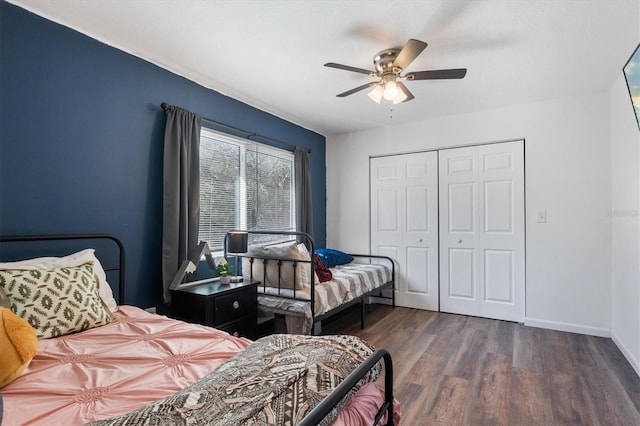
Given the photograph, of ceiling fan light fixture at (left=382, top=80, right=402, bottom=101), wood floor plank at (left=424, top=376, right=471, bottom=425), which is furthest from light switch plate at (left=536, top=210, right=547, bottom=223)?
ceiling fan light fixture at (left=382, top=80, right=402, bottom=101)

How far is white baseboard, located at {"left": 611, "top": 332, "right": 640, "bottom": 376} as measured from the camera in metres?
2.45

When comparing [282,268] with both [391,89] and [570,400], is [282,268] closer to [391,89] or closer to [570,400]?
[391,89]

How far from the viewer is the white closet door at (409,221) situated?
163 inches

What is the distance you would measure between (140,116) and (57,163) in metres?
0.67

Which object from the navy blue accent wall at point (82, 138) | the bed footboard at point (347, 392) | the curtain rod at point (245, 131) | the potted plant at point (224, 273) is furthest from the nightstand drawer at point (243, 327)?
the curtain rod at point (245, 131)

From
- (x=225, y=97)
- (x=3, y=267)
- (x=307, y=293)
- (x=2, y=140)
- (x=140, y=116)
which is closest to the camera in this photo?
(x=3, y=267)

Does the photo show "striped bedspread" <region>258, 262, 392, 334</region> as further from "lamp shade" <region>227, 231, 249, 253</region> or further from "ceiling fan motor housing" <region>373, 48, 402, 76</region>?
"ceiling fan motor housing" <region>373, 48, 402, 76</region>

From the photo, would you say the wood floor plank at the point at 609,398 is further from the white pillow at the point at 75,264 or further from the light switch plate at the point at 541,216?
the white pillow at the point at 75,264

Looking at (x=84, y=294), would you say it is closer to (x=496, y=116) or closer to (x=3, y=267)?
(x=3, y=267)

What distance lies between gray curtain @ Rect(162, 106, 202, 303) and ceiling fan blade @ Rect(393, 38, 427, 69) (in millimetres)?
1729

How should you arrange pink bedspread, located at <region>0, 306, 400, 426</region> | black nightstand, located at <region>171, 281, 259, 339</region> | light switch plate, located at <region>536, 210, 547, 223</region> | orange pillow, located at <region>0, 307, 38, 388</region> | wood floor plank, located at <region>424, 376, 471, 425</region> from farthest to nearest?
light switch plate, located at <region>536, 210, 547, 223</region>
black nightstand, located at <region>171, 281, 259, 339</region>
wood floor plank, located at <region>424, 376, 471, 425</region>
orange pillow, located at <region>0, 307, 38, 388</region>
pink bedspread, located at <region>0, 306, 400, 426</region>

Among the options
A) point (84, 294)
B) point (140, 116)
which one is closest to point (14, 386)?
point (84, 294)

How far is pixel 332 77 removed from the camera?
287cm

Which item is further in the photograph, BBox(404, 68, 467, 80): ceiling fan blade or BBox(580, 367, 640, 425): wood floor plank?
BBox(404, 68, 467, 80): ceiling fan blade
